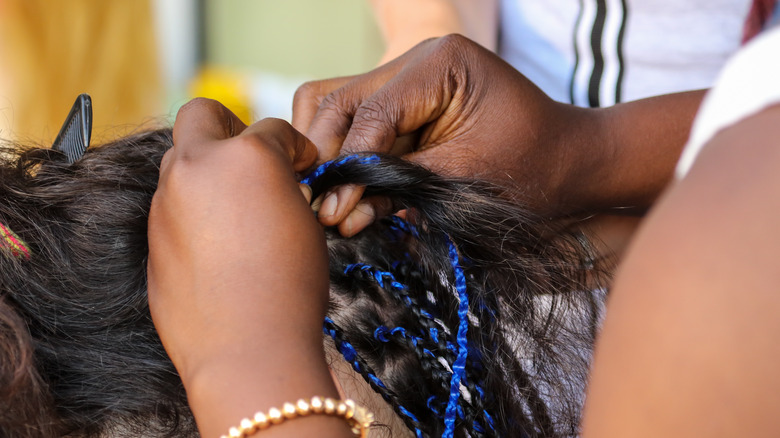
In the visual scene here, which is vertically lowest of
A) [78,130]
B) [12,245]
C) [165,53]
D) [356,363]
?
[356,363]

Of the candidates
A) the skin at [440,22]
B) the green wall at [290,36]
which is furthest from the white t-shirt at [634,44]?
the green wall at [290,36]

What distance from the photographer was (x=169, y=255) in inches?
21.8

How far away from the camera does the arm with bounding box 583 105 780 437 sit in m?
0.32

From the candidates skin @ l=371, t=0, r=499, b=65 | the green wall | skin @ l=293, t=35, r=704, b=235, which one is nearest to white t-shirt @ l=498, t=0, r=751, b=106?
skin @ l=371, t=0, r=499, b=65

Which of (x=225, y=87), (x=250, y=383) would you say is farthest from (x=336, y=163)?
(x=225, y=87)

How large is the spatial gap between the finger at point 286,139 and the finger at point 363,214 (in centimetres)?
7

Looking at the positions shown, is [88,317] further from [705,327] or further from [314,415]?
[705,327]

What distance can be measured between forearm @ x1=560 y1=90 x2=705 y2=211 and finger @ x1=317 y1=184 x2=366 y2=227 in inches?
14.3

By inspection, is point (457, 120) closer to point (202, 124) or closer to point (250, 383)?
point (202, 124)

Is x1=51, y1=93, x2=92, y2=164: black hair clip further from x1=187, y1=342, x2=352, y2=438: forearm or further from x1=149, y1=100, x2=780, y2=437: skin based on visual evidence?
x1=187, y1=342, x2=352, y2=438: forearm

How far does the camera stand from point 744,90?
1.26 feet

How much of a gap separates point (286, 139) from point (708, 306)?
0.40m

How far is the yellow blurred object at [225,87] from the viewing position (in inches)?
96.6

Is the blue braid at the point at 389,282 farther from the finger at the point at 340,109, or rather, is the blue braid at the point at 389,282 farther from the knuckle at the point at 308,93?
the knuckle at the point at 308,93
